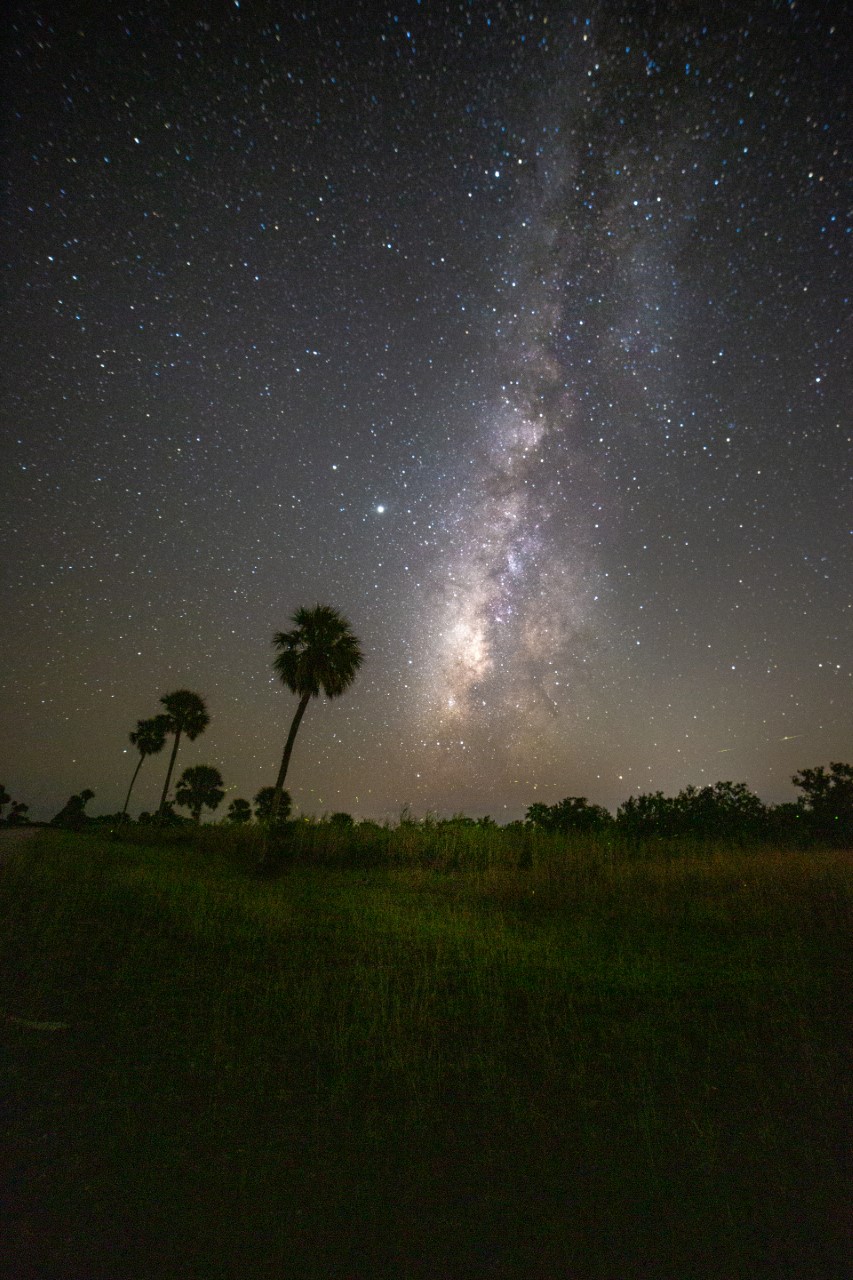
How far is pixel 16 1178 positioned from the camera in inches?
123

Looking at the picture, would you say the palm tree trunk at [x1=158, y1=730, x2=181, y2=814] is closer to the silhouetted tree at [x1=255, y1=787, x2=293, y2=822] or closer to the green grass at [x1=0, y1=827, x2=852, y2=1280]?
the silhouetted tree at [x1=255, y1=787, x2=293, y2=822]

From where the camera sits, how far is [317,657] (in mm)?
28938

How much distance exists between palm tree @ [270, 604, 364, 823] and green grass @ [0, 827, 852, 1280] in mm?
18524

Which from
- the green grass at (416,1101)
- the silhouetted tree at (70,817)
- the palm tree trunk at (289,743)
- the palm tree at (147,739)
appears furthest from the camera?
the palm tree at (147,739)

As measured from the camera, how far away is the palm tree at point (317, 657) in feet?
94.2

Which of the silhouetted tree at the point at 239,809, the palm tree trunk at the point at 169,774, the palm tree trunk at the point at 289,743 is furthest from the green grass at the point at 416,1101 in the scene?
the silhouetted tree at the point at 239,809

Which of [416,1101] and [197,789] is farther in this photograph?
[197,789]

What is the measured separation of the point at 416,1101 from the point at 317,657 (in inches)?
997

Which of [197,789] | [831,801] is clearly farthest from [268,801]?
[831,801]

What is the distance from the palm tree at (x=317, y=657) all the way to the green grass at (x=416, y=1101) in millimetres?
18524

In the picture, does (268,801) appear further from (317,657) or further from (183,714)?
(317,657)

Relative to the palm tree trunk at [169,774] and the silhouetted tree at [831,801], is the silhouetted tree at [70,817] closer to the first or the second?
the palm tree trunk at [169,774]

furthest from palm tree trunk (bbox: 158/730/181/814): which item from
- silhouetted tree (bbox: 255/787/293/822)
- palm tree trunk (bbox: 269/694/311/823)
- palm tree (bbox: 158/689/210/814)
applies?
palm tree trunk (bbox: 269/694/311/823)

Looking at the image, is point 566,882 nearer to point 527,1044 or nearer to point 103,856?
point 527,1044
